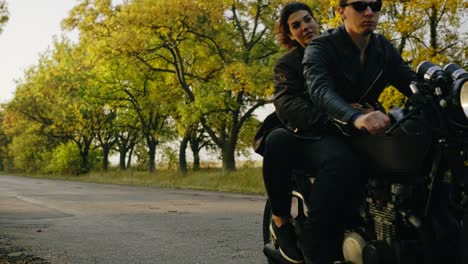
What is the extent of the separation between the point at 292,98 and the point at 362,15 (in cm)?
63

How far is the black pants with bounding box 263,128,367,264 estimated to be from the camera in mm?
2785

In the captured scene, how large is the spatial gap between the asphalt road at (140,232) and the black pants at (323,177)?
210 cm

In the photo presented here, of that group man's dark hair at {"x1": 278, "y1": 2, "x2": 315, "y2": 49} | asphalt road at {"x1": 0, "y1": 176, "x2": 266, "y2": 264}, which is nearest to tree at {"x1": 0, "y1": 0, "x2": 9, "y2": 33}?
asphalt road at {"x1": 0, "y1": 176, "x2": 266, "y2": 264}

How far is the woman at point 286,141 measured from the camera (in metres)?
3.15

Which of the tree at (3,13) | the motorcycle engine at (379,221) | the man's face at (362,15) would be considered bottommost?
the motorcycle engine at (379,221)

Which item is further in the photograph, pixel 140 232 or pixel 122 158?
pixel 122 158

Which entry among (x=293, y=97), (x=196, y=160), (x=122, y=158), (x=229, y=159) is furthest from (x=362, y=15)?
(x=122, y=158)

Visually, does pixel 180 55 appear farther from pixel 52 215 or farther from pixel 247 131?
pixel 52 215

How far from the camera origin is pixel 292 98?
10.9ft

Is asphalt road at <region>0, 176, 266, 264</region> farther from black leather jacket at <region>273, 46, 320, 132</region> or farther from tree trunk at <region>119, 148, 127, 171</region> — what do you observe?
tree trunk at <region>119, 148, 127, 171</region>

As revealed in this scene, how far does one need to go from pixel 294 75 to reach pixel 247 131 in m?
29.9

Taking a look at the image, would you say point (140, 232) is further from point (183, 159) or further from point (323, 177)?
point (183, 159)

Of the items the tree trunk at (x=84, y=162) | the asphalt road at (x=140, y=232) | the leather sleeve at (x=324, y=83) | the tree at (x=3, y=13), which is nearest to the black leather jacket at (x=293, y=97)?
the leather sleeve at (x=324, y=83)

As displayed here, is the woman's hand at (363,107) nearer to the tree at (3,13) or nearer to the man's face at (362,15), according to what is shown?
the man's face at (362,15)
